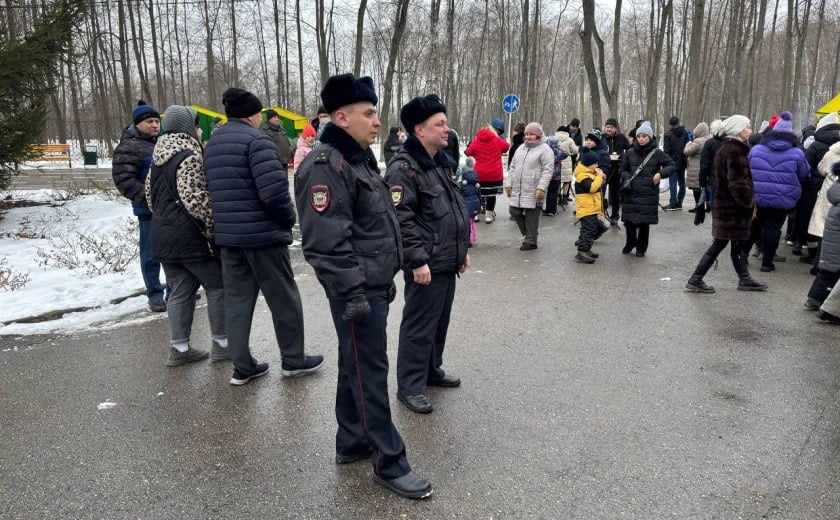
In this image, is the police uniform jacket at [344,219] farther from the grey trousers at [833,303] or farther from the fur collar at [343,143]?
the grey trousers at [833,303]

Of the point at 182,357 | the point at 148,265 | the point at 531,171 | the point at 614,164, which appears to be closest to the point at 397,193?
the point at 182,357

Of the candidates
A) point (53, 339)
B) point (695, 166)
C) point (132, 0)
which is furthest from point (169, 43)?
point (53, 339)

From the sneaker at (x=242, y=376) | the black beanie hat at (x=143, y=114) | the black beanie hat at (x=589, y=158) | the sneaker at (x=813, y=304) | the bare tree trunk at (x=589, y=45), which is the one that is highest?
the bare tree trunk at (x=589, y=45)

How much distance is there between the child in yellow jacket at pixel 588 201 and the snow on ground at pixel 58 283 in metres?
5.72

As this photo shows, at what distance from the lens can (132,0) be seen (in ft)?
92.9

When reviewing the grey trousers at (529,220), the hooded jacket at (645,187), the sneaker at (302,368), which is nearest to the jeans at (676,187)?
the hooded jacket at (645,187)

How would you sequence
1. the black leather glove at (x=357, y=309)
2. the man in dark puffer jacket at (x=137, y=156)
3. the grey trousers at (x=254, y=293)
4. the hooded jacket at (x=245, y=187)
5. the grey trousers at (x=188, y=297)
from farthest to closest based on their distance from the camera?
the man in dark puffer jacket at (x=137, y=156)
the grey trousers at (x=188, y=297)
the grey trousers at (x=254, y=293)
the hooded jacket at (x=245, y=187)
the black leather glove at (x=357, y=309)

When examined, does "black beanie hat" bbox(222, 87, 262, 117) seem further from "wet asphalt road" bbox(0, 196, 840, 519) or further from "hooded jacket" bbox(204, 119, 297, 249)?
"wet asphalt road" bbox(0, 196, 840, 519)

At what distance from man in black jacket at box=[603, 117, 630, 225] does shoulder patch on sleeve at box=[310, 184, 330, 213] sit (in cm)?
889

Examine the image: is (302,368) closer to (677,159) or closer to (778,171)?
(778,171)

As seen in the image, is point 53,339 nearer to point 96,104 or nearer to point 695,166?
point 695,166

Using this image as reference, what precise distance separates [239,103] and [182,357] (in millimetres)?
2030

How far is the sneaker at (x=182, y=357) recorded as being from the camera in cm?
463

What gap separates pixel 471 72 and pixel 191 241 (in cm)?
4347
